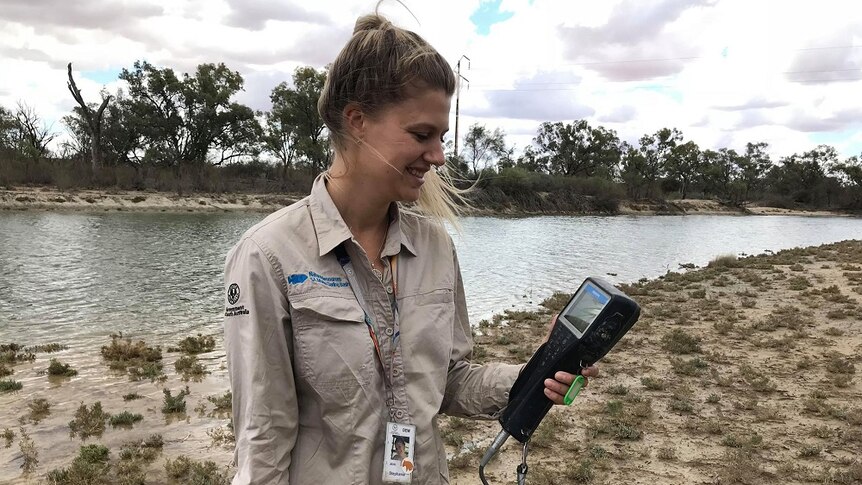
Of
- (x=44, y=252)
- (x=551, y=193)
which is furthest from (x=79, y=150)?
(x=551, y=193)

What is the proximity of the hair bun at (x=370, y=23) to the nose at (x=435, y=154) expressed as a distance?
0.41m

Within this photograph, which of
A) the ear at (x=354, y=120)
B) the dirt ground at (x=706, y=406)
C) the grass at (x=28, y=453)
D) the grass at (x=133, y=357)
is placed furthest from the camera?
the grass at (x=133, y=357)

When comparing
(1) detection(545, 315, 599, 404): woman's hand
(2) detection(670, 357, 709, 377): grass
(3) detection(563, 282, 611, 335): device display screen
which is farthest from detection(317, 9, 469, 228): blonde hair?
(2) detection(670, 357, 709, 377): grass

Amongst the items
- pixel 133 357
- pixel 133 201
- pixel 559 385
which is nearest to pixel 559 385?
pixel 559 385

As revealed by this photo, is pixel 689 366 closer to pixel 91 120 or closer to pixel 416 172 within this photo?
pixel 416 172

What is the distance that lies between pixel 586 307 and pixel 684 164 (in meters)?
115

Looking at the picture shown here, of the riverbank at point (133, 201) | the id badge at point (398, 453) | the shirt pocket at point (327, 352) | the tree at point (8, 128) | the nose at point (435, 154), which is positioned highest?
the tree at point (8, 128)

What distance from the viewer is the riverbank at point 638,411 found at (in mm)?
5156

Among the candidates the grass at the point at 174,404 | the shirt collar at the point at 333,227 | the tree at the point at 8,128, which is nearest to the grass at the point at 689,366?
the grass at the point at 174,404

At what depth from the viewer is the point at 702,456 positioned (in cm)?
537

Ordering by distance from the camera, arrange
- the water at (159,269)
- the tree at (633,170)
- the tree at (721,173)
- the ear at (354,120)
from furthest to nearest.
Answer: the tree at (721,173), the tree at (633,170), the water at (159,269), the ear at (354,120)

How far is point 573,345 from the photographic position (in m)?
1.98

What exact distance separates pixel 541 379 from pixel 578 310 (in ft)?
0.96

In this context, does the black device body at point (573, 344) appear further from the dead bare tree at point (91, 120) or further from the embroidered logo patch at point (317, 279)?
the dead bare tree at point (91, 120)
